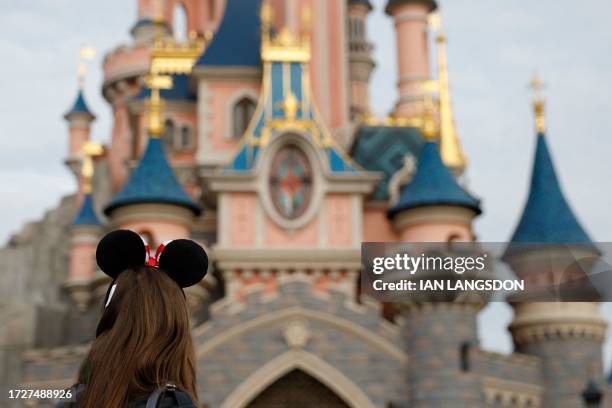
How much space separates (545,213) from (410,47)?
7.65 metres

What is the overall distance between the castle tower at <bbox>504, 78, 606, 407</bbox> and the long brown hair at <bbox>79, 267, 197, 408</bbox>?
1557 cm

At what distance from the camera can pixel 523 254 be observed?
18.1 meters

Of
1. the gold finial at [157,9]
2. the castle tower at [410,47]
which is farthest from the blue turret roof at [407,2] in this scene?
the gold finial at [157,9]

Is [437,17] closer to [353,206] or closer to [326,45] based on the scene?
[326,45]

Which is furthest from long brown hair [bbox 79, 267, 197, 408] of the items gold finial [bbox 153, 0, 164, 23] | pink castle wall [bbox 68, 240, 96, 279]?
gold finial [bbox 153, 0, 164, 23]

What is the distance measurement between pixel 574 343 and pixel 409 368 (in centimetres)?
296

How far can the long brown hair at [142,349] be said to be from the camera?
2.11 metres

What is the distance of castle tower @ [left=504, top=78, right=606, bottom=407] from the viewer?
17359mm

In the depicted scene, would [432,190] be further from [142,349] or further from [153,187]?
[142,349]

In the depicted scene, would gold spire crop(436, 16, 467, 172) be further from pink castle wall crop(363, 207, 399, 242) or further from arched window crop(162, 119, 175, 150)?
arched window crop(162, 119, 175, 150)

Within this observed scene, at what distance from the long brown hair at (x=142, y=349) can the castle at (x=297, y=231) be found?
1146cm

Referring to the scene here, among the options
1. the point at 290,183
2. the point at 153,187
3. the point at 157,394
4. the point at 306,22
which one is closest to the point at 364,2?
the point at 306,22

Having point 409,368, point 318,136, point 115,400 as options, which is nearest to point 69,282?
point 318,136

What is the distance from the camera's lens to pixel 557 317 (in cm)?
1766
